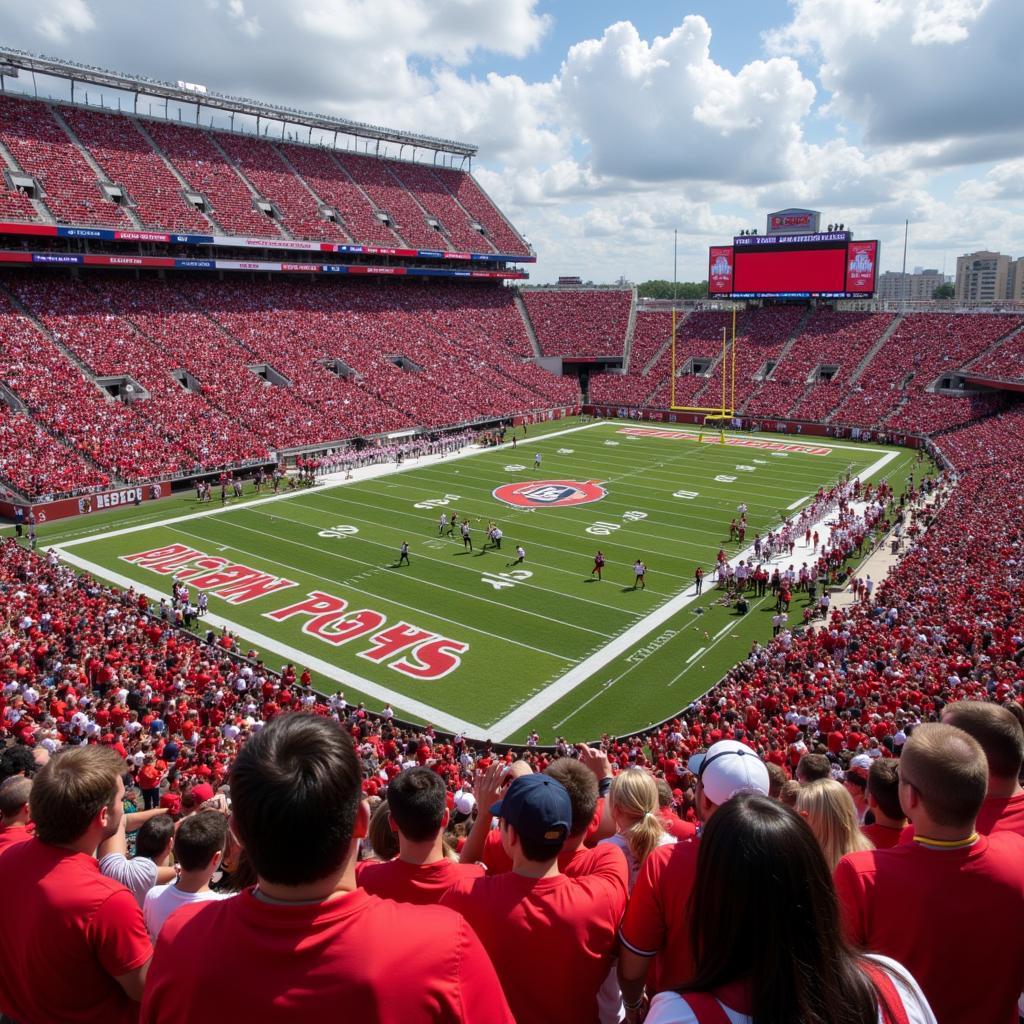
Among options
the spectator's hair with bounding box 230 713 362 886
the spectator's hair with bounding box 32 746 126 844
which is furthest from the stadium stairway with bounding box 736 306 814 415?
the spectator's hair with bounding box 230 713 362 886

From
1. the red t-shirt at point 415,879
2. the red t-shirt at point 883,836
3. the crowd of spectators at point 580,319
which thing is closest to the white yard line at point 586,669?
the red t-shirt at point 883,836

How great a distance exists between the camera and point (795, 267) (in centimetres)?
5831

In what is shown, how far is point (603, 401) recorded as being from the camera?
196 ft

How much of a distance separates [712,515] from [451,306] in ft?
123

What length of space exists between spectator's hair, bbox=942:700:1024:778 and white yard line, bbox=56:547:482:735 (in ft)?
42.4

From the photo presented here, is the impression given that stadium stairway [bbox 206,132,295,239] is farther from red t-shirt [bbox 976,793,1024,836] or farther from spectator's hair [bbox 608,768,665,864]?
red t-shirt [bbox 976,793,1024,836]

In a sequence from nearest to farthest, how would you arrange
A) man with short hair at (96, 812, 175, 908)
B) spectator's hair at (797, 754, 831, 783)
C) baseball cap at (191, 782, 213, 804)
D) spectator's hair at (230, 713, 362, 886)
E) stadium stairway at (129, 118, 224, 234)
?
spectator's hair at (230, 713, 362, 886), man with short hair at (96, 812, 175, 908), spectator's hair at (797, 754, 831, 783), baseball cap at (191, 782, 213, 804), stadium stairway at (129, 118, 224, 234)

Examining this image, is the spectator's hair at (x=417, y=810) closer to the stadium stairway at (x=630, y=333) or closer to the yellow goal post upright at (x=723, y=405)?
the yellow goal post upright at (x=723, y=405)

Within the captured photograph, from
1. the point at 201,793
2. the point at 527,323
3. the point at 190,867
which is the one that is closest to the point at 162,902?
the point at 190,867

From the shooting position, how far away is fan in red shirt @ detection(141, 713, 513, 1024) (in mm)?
1867

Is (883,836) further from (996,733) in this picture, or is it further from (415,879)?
(415,879)

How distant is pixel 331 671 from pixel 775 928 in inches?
677

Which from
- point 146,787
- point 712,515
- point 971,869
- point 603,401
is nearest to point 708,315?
point 603,401

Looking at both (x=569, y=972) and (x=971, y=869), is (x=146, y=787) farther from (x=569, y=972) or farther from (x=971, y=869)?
(x=971, y=869)
